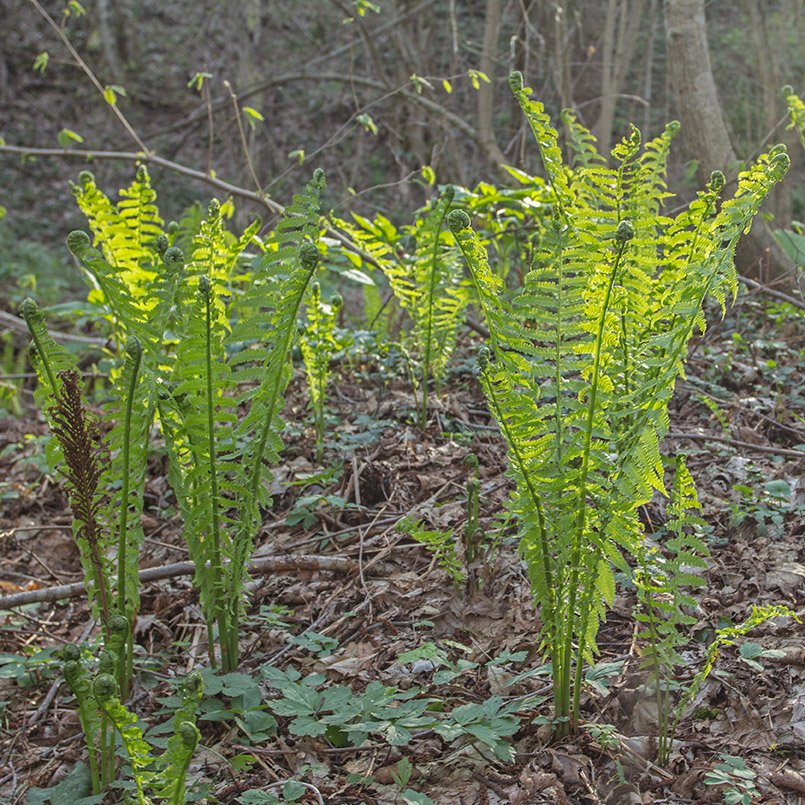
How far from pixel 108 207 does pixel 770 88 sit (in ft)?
25.5

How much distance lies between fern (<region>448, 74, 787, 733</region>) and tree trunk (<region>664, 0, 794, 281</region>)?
9.38ft

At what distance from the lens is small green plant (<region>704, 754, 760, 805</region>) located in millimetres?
1384

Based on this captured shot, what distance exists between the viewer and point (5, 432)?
15.3 feet

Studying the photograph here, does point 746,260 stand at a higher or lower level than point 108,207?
lower

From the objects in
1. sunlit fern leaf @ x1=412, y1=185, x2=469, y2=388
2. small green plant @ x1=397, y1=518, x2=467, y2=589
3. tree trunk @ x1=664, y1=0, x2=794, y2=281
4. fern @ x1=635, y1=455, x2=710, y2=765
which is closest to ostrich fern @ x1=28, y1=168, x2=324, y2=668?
small green plant @ x1=397, y1=518, x2=467, y2=589

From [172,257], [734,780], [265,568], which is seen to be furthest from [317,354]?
[734,780]

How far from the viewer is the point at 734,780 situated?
4.71ft

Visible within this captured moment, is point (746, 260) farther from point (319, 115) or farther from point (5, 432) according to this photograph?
point (319, 115)

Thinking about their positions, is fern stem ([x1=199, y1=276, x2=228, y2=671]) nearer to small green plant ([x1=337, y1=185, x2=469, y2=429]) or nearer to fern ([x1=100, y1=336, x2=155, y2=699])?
fern ([x1=100, y1=336, x2=155, y2=699])

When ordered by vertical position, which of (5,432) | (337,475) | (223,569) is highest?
(223,569)

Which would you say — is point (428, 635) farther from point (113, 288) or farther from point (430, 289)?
point (430, 289)

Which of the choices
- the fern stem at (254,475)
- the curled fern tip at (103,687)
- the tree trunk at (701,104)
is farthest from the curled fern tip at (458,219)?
the tree trunk at (701,104)

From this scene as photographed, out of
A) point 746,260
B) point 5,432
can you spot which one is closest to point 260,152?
point 5,432

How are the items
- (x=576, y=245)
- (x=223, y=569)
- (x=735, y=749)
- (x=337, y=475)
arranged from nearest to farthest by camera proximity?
(x=735, y=749)
(x=576, y=245)
(x=223, y=569)
(x=337, y=475)
